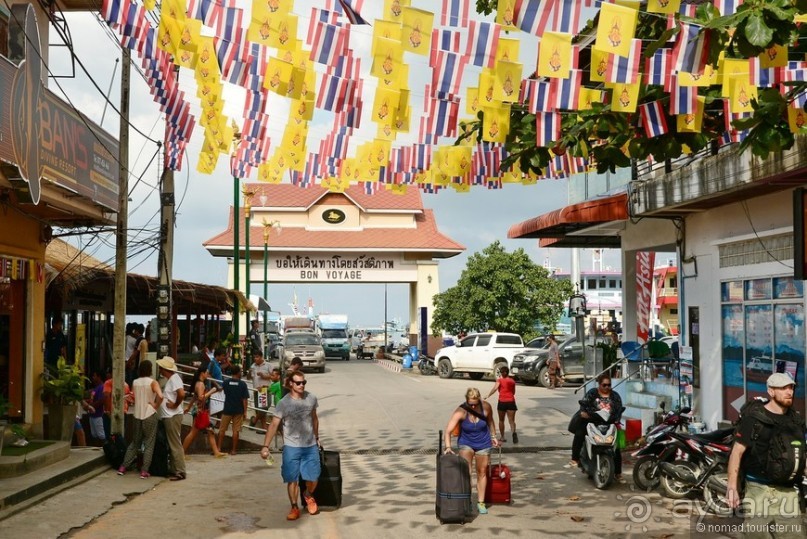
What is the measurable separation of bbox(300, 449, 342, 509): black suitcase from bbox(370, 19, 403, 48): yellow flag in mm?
5282

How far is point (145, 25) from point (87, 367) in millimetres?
14761

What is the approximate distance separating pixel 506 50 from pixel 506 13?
4.35 ft

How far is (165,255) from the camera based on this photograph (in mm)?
15648

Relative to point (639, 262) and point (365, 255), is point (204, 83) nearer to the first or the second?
point (639, 262)

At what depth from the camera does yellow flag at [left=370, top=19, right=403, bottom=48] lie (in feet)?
26.5

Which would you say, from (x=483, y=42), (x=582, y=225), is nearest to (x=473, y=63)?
(x=483, y=42)

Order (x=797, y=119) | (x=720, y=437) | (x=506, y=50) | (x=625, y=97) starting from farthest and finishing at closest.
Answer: (x=720, y=437) → (x=506, y=50) → (x=797, y=119) → (x=625, y=97)

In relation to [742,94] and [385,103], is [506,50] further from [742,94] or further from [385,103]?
[742,94]

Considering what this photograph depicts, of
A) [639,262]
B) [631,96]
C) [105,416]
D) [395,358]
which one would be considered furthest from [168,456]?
[395,358]

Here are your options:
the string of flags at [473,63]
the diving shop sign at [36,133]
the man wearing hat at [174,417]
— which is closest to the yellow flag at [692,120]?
the string of flags at [473,63]

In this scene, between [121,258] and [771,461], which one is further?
[121,258]

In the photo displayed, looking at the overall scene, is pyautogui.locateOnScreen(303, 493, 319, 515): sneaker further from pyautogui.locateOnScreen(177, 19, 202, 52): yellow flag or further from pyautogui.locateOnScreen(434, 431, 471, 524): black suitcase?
pyautogui.locateOnScreen(177, 19, 202, 52): yellow flag

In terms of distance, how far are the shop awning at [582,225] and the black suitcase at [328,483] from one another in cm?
916

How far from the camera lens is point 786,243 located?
13914 mm
